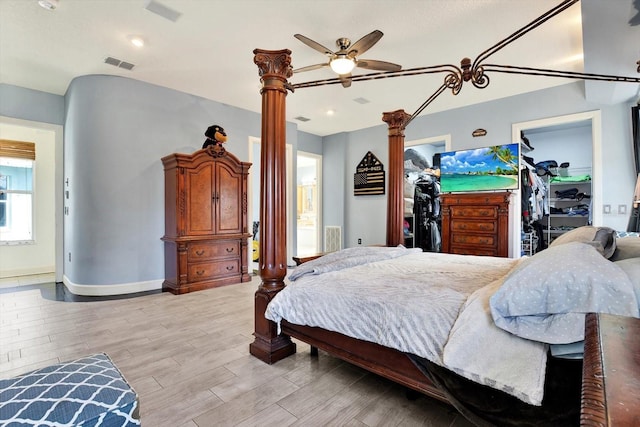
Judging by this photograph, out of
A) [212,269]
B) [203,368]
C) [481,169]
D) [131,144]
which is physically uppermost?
[131,144]

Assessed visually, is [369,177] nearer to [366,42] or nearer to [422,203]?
[422,203]

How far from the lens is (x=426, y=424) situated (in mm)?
1618

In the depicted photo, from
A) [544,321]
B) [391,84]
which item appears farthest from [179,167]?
[544,321]

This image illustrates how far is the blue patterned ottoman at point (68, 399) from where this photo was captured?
962 mm

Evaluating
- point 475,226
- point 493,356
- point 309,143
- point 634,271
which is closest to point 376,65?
point 634,271

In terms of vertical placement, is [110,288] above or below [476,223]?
below

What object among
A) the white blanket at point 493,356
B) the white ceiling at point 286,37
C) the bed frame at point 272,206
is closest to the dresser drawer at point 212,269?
the bed frame at point 272,206

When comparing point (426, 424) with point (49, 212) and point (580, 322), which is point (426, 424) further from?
point (49, 212)

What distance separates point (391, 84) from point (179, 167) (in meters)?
3.05

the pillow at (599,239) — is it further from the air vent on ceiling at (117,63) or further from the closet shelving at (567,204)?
the air vent on ceiling at (117,63)

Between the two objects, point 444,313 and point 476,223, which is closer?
point 444,313

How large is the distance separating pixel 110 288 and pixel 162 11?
337 cm

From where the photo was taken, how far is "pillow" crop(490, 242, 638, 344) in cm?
106

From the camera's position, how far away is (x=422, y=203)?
20.6 feet
